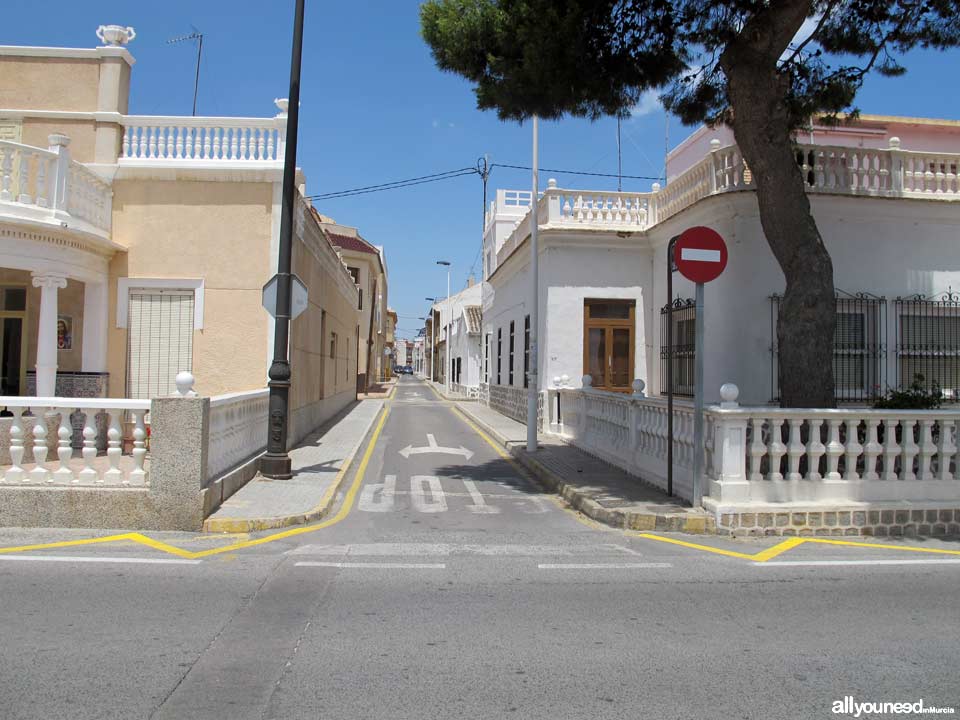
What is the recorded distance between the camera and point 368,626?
4.84 m

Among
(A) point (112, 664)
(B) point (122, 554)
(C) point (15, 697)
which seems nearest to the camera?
(C) point (15, 697)

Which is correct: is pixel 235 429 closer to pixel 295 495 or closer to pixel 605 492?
pixel 295 495

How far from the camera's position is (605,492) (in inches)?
378

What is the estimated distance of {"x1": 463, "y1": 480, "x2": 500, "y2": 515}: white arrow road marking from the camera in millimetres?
9266

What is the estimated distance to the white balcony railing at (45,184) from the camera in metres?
10.7

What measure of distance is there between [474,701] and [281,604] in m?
2.09

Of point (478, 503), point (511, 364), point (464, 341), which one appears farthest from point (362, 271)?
point (478, 503)

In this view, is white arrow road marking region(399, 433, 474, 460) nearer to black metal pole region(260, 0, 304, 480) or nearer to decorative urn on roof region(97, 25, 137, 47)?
black metal pole region(260, 0, 304, 480)

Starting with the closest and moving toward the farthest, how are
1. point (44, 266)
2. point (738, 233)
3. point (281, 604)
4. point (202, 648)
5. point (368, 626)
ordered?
point (202, 648), point (368, 626), point (281, 604), point (44, 266), point (738, 233)

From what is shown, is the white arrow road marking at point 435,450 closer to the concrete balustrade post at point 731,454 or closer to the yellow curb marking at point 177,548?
the yellow curb marking at point 177,548

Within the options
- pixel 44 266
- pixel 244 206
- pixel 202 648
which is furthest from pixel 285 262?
pixel 202 648

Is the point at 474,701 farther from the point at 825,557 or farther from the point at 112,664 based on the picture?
the point at 825,557

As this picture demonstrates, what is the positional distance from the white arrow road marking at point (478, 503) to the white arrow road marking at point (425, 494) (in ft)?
1.29

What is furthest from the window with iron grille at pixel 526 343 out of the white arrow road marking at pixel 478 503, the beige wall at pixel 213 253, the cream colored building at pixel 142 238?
the white arrow road marking at pixel 478 503
